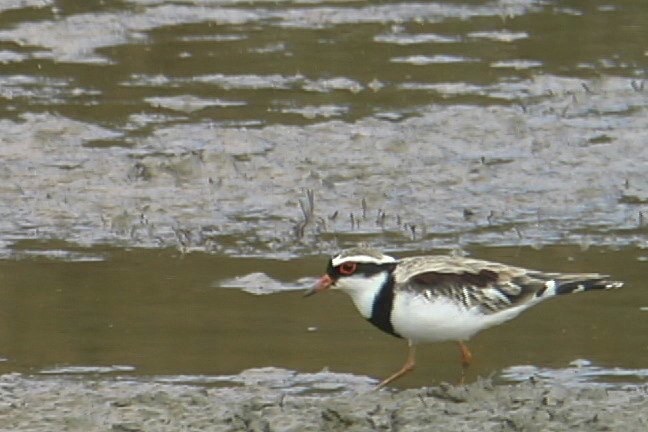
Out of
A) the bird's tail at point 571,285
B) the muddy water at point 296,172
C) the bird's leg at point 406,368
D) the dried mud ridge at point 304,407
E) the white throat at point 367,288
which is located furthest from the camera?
the muddy water at point 296,172

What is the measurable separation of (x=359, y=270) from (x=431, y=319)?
383 millimetres

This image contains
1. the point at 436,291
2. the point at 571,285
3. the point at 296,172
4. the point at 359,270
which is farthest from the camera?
the point at 296,172

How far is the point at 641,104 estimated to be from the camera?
1305cm

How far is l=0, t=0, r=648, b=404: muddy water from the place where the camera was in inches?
352

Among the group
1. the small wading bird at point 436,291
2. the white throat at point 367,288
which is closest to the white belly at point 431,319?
the small wading bird at point 436,291

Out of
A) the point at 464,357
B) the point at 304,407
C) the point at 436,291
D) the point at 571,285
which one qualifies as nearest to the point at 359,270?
the point at 436,291

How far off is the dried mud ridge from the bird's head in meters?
0.44

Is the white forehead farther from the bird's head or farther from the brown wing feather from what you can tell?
the brown wing feather

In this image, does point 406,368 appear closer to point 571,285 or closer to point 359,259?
point 359,259

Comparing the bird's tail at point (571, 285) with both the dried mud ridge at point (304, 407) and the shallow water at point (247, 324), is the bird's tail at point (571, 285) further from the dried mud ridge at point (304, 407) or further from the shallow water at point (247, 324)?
the dried mud ridge at point (304, 407)

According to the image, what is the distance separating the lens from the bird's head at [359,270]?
8.43 metres

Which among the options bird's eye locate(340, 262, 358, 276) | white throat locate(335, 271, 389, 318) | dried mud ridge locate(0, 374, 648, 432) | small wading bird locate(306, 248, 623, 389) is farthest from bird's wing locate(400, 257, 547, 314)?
dried mud ridge locate(0, 374, 648, 432)

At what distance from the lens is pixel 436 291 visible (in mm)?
8336

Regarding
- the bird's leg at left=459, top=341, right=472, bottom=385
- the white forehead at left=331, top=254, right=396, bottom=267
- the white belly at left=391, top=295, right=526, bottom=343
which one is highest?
the white forehead at left=331, top=254, right=396, bottom=267
